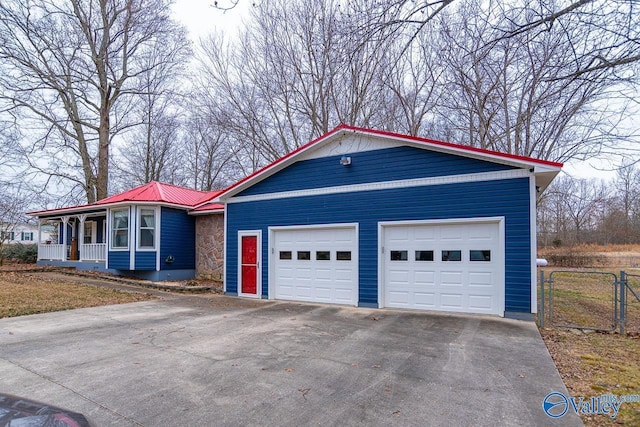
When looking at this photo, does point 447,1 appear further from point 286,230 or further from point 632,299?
point 632,299

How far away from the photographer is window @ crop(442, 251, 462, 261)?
27.6ft

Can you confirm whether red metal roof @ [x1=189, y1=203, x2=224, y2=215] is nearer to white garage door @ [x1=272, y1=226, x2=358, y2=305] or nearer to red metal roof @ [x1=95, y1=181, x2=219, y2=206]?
red metal roof @ [x1=95, y1=181, x2=219, y2=206]

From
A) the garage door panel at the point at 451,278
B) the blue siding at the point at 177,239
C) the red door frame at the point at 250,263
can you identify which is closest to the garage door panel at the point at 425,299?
the garage door panel at the point at 451,278

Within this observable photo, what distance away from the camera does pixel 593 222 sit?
37.3 meters

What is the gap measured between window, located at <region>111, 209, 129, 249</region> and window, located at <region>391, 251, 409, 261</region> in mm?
11196

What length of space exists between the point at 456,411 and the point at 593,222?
4317cm

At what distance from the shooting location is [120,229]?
1513cm

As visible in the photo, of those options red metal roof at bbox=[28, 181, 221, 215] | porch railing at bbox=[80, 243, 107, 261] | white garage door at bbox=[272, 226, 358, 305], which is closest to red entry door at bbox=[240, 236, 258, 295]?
white garage door at bbox=[272, 226, 358, 305]

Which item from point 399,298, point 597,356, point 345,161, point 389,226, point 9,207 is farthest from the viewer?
point 9,207

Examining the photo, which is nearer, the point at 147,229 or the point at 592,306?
the point at 592,306

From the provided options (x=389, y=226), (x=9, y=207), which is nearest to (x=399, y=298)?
(x=389, y=226)

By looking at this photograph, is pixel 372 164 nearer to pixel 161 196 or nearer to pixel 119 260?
pixel 161 196

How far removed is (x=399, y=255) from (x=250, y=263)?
4.77 meters

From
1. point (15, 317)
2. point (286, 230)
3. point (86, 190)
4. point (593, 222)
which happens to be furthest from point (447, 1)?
point (593, 222)
